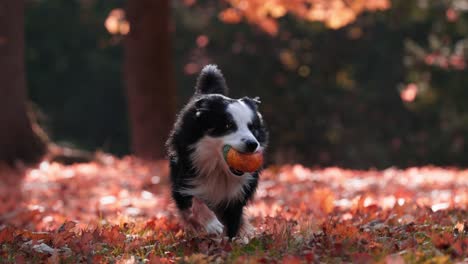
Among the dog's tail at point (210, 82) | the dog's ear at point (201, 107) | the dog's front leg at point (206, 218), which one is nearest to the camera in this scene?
the dog's front leg at point (206, 218)

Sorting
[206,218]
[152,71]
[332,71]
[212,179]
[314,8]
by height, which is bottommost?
[206,218]

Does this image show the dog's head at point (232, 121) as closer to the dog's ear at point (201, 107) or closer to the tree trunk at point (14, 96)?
the dog's ear at point (201, 107)

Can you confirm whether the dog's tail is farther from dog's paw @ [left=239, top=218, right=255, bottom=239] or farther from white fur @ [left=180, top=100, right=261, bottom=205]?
dog's paw @ [left=239, top=218, right=255, bottom=239]

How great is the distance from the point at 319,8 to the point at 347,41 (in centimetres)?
1419

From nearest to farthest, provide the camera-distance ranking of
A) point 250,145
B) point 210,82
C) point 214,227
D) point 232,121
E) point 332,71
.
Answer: point 250,145
point 214,227
point 232,121
point 210,82
point 332,71

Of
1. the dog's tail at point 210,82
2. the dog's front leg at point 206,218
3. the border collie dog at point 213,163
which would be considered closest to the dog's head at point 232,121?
the border collie dog at point 213,163

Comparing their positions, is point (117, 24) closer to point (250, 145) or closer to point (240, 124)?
point (240, 124)

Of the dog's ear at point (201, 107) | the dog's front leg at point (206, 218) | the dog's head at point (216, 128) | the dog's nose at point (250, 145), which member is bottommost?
the dog's front leg at point (206, 218)

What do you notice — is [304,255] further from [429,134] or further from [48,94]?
[48,94]

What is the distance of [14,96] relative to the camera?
13.4 m

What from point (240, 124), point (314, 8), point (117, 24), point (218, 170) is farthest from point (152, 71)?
point (240, 124)

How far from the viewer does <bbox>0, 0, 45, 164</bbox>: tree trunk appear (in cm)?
1317

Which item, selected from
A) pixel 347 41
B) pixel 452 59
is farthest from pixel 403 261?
pixel 347 41

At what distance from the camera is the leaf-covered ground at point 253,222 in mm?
Result: 4497
